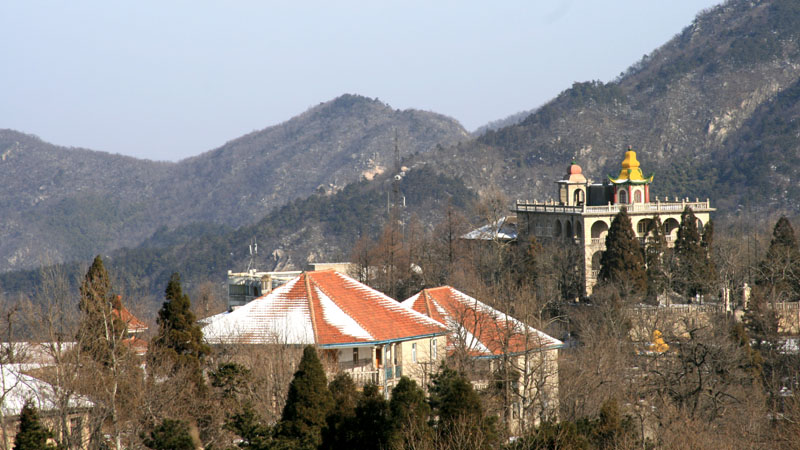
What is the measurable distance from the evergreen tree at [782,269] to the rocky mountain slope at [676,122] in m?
77.0

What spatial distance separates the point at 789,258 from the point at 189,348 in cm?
4020

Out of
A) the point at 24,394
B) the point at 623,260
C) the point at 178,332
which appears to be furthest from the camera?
the point at 623,260

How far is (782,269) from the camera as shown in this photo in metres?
65.9

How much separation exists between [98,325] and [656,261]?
138ft

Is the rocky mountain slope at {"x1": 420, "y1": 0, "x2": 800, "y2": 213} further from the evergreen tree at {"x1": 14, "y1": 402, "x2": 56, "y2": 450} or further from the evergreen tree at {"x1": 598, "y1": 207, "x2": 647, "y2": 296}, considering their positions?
the evergreen tree at {"x1": 14, "y1": 402, "x2": 56, "y2": 450}

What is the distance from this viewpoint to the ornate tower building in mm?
79125

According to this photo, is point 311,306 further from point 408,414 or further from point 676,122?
point 676,122

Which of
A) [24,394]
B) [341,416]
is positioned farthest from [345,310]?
[341,416]

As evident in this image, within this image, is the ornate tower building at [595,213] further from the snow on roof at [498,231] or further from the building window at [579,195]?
the snow on roof at [498,231]

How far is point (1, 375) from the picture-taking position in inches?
1271

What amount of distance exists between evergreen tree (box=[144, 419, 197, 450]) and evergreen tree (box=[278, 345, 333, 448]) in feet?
7.01

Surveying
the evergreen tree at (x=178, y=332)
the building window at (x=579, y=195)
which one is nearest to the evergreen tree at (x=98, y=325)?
the evergreen tree at (x=178, y=332)

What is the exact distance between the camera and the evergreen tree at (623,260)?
221 feet

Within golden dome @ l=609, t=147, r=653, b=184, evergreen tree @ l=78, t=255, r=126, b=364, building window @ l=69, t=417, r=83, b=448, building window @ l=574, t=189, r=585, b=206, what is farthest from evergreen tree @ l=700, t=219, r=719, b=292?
building window @ l=69, t=417, r=83, b=448
